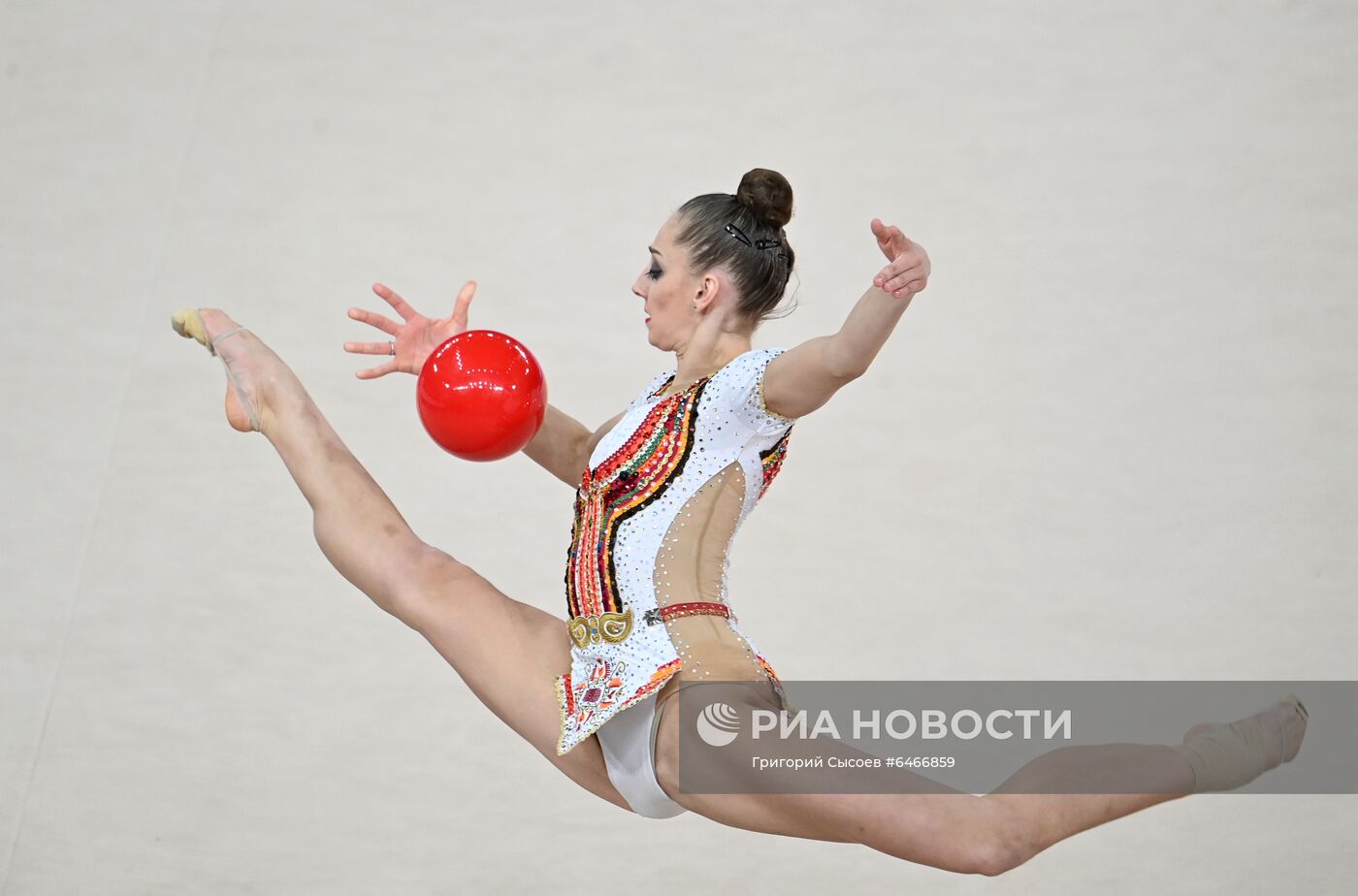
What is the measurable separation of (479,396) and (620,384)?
231cm

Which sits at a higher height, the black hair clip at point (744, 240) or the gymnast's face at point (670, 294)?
the black hair clip at point (744, 240)

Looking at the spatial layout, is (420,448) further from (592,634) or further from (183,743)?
(592,634)

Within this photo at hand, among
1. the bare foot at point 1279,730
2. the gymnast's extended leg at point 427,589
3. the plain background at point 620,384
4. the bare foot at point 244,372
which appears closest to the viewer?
the bare foot at point 1279,730

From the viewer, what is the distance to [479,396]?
7.88 feet

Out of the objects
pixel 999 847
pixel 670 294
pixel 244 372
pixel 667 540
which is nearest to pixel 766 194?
pixel 670 294

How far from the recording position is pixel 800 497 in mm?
4574

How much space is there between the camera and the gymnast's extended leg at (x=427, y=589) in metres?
2.44

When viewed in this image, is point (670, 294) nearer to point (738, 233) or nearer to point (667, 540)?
point (738, 233)

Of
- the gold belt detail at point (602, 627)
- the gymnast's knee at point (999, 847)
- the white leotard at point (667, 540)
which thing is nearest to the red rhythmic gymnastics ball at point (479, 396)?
the white leotard at point (667, 540)

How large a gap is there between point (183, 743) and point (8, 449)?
1.10 metres

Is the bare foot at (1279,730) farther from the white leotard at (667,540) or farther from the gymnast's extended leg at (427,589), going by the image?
the gymnast's extended leg at (427,589)

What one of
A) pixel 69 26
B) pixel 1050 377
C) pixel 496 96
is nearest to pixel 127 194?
pixel 69 26

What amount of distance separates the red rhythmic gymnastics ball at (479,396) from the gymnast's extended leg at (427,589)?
213 millimetres

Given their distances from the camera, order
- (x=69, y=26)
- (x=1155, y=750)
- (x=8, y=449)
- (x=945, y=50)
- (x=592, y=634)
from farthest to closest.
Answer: (x=69, y=26) → (x=945, y=50) → (x=8, y=449) → (x=592, y=634) → (x=1155, y=750)
